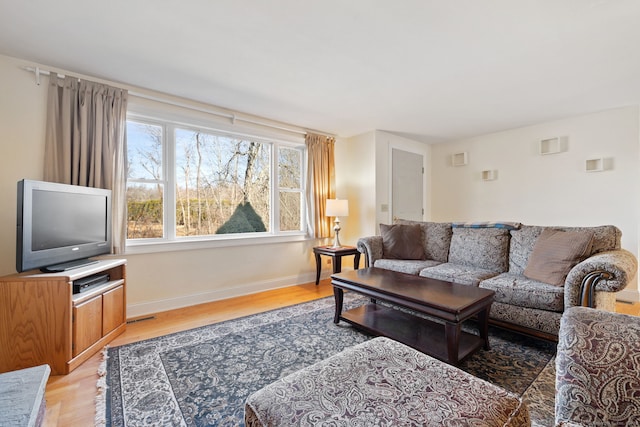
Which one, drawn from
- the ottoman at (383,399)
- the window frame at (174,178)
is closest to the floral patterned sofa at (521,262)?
the window frame at (174,178)

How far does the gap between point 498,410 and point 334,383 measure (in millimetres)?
526

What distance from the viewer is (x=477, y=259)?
9.87 ft

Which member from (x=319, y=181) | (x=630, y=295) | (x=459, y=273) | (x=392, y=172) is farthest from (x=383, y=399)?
(x=630, y=295)

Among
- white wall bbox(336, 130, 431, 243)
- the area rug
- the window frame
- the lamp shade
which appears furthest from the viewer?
white wall bbox(336, 130, 431, 243)

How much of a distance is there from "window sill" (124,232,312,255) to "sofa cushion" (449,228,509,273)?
6.57 ft

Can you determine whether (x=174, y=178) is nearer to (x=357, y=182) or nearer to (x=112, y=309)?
(x=112, y=309)

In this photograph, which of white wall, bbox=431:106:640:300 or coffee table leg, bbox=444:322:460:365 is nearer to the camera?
coffee table leg, bbox=444:322:460:365

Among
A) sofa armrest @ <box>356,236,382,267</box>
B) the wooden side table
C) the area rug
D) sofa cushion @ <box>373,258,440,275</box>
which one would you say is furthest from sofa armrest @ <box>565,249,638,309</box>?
the wooden side table

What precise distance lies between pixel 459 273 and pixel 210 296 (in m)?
2.72

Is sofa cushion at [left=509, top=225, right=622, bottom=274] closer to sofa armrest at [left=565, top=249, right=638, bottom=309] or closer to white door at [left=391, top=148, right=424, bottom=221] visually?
sofa armrest at [left=565, top=249, right=638, bottom=309]

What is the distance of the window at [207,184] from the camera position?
2938mm

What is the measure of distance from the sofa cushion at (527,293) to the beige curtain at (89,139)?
135 inches

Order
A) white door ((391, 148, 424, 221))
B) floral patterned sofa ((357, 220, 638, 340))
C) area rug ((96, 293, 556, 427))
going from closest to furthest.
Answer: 1. area rug ((96, 293, 556, 427))
2. floral patterned sofa ((357, 220, 638, 340))
3. white door ((391, 148, 424, 221))

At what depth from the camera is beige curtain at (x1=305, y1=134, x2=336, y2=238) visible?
4082 mm
